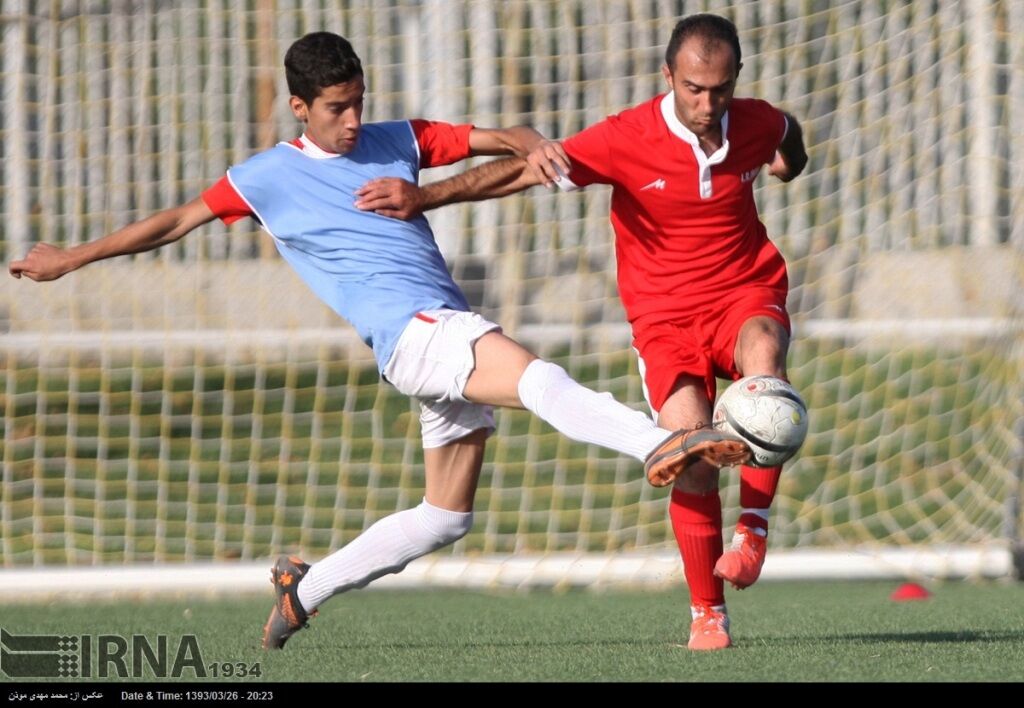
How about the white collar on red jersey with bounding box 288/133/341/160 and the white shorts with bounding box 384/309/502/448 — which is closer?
the white shorts with bounding box 384/309/502/448

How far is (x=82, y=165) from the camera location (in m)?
8.63

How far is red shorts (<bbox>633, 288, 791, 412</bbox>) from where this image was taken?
5373mm

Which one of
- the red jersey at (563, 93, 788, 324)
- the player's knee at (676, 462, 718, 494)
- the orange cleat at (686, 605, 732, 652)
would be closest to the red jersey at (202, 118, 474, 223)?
the red jersey at (563, 93, 788, 324)

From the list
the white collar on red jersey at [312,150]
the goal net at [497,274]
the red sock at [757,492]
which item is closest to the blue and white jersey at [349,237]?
the white collar on red jersey at [312,150]

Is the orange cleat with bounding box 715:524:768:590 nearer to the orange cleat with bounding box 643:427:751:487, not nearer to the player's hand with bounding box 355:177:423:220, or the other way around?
the orange cleat with bounding box 643:427:751:487

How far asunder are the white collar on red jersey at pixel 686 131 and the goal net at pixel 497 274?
281 centimetres

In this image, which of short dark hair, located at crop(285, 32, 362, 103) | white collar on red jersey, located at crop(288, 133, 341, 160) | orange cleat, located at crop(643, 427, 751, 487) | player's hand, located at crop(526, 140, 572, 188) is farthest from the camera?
white collar on red jersey, located at crop(288, 133, 341, 160)

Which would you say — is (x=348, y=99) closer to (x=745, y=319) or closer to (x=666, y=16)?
(x=745, y=319)

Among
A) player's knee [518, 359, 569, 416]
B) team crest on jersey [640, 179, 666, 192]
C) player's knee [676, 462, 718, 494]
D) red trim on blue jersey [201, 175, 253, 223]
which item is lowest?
player's knee [676, 462, 718, 494]

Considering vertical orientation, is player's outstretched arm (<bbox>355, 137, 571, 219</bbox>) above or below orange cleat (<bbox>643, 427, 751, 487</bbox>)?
above

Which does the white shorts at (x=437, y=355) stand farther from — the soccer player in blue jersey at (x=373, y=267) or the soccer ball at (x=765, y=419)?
the soccer ball at (x=765, y=419)

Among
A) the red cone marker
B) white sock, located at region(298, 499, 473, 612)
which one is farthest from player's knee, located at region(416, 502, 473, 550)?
the red cone marker

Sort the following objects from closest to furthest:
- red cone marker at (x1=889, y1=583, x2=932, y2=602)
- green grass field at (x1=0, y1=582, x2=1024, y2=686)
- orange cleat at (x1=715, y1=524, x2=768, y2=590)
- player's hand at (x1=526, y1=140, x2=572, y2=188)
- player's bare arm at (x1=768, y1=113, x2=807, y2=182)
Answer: green grass field at (x1=0, y1=582, x2=1024, y2=686)
orange cleat at (x1=715, y1=524, x2=768, y2=590)
player's hand at (x1=526, y1=140, x2=572, y2=188)
player's bare arm at (x1=768, y1=113, x2=807, y2=182)
red cone marker at (x1=889, y1=583, x2=932, y2=602)
